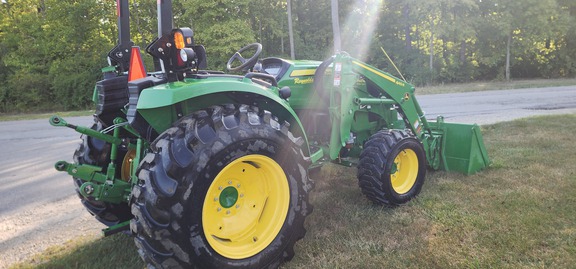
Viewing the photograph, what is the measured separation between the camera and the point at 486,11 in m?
25.6

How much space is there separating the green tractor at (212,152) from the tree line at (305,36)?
1637cm

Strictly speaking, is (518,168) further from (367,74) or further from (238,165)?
(238,165)

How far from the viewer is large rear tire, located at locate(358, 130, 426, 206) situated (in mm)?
3521

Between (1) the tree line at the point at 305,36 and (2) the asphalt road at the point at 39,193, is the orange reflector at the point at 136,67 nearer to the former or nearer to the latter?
(2) the asphalt road at the point at 39,193

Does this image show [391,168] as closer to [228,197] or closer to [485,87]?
[228,197]

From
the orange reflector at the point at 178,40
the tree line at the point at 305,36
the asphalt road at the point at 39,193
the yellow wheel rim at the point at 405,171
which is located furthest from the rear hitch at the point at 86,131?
the tree line at the point at 305,36

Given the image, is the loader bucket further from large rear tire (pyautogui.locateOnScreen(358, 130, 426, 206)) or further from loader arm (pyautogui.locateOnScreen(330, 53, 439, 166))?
large rear tire (pyautogui.locateOnScreen(358, 130, 426, 206))

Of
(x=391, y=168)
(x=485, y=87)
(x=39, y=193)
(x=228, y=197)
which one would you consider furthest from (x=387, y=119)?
(x=485, y=87)

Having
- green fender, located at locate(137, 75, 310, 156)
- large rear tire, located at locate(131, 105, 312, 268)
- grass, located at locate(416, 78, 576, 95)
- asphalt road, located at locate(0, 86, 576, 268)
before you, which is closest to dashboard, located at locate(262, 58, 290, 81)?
green fender, located at locate(137, 75, 310, 156)

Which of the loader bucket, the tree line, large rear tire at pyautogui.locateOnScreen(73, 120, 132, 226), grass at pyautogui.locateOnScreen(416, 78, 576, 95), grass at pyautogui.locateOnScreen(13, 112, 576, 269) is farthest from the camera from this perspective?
the tree line

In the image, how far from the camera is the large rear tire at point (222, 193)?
2.05 metres

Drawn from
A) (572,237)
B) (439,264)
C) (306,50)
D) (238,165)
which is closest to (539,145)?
(572,237)

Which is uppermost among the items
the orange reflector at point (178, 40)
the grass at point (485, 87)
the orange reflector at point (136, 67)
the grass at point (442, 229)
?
the grass at point (485, 87)

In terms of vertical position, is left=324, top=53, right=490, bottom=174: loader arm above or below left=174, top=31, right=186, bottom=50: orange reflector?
below
